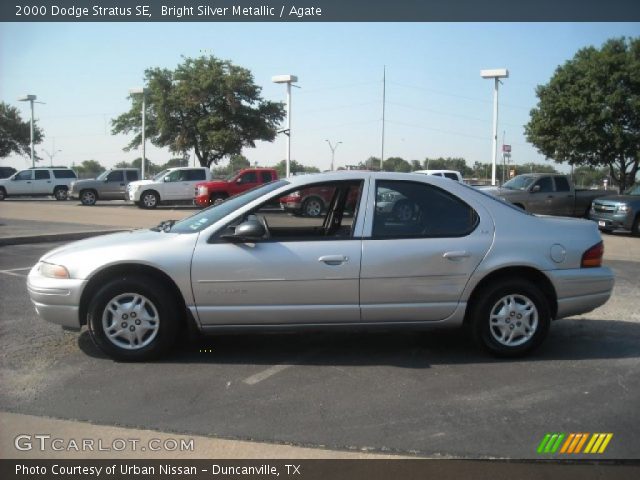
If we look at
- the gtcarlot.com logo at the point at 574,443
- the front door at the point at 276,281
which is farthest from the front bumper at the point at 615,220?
the gtcarlot.com logo at the point at 574,443

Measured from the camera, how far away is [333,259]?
481 cm

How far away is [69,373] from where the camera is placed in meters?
4.69

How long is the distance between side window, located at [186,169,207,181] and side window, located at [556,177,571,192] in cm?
1485

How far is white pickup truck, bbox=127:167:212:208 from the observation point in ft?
85.6

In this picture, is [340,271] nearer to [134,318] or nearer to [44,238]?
[134,318]

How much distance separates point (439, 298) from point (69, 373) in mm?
2974

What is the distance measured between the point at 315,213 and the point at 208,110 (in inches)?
1394

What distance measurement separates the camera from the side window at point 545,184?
63.5 ft

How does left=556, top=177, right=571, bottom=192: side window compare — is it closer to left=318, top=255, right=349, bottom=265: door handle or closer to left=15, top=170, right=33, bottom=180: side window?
left=318, top=255, right=349, bottom=265: door handle

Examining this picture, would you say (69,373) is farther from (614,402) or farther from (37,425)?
(614,402)

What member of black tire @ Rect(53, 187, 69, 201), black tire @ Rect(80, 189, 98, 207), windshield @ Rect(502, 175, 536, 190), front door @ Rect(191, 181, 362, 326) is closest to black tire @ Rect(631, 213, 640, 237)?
windshield @ Rect(502, 175, 536, 190)

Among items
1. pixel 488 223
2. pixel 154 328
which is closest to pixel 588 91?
pixel 488 223

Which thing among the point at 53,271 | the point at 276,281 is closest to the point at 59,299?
the point at 53,271

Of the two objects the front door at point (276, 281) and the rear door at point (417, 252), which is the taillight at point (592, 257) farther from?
the front door at point (276, 281)
